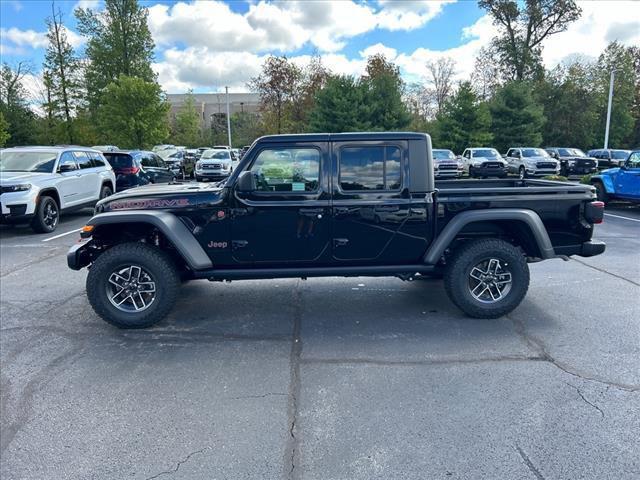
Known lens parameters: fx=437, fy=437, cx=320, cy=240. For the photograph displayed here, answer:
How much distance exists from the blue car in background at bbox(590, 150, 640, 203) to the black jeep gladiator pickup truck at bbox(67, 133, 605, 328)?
9558mm

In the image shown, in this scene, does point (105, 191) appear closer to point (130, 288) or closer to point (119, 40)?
point (130, 288)

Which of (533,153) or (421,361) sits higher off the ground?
(533,153)

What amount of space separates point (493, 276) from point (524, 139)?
33520mm

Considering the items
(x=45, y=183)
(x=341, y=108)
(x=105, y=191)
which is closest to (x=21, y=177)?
(x=45, y=183)

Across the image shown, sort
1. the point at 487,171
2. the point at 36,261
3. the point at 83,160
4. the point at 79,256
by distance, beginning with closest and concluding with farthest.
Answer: the point at 79,256, the point at 36,261, the point at 83,160, the point at 487,171

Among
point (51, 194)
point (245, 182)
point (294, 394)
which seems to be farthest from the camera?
point (51, 194)

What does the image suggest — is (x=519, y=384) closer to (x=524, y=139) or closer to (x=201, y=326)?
(x=201, y=326)

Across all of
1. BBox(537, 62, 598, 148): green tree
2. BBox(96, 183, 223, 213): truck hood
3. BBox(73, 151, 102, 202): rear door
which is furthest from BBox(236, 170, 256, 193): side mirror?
BBox(537, 62, 598, 148): green tree

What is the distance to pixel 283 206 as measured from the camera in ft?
14.5

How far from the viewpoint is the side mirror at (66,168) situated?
1035 cm

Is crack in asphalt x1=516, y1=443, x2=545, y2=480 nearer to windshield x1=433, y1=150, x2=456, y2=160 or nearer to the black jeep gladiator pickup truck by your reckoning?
the black jeep gladiator pickup truck

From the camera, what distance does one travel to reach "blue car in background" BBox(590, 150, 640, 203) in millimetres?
12211

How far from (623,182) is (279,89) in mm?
27790

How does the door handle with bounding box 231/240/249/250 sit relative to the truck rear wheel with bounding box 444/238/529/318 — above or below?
above
